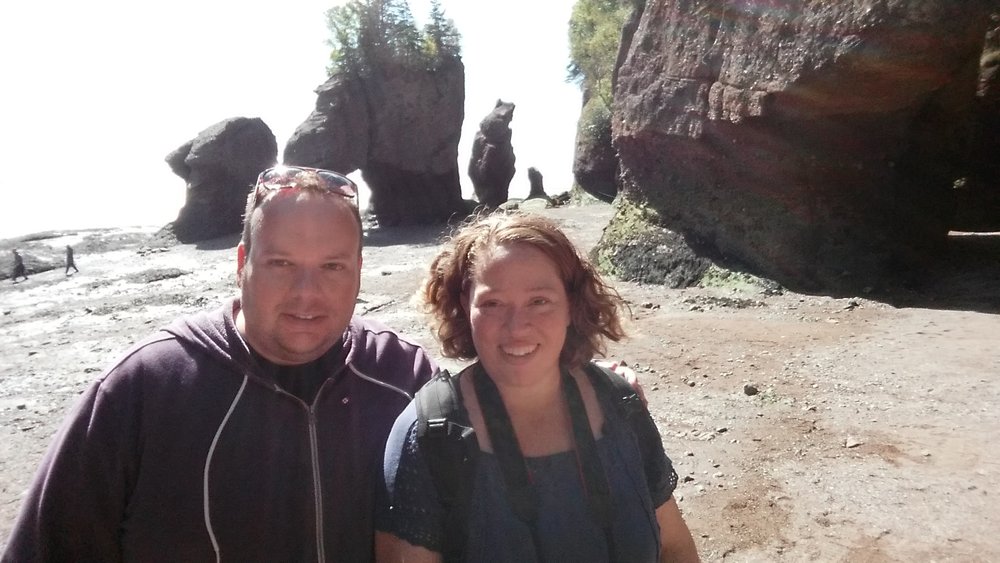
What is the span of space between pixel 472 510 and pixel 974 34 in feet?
27.2

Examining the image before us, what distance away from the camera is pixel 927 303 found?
8.34 meters

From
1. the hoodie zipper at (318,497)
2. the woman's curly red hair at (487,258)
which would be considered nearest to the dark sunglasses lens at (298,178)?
the woman's curly red hair at (487,258)

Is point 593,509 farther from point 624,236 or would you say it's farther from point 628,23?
point 628,23

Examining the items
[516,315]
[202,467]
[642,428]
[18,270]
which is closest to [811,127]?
[642,428]

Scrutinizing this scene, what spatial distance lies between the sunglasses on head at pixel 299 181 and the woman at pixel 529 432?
0.38 m

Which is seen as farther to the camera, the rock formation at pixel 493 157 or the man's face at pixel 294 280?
the rock formation at pixel 493 157

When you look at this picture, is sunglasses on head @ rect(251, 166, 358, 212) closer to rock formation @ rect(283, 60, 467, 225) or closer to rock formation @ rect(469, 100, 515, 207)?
rock formation @ rect(283, 60, 467, 225)

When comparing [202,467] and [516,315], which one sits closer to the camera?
[202,467]

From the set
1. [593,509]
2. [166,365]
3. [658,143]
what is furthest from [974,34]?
[166,365]

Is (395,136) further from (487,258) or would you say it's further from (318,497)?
(318,497)

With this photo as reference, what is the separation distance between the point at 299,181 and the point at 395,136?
24.7 meters

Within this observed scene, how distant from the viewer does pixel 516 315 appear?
2.05 m

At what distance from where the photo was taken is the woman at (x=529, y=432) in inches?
71.4

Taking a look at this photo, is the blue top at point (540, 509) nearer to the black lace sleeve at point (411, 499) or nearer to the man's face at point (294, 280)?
the black lace sleeve at point (411, 499)
